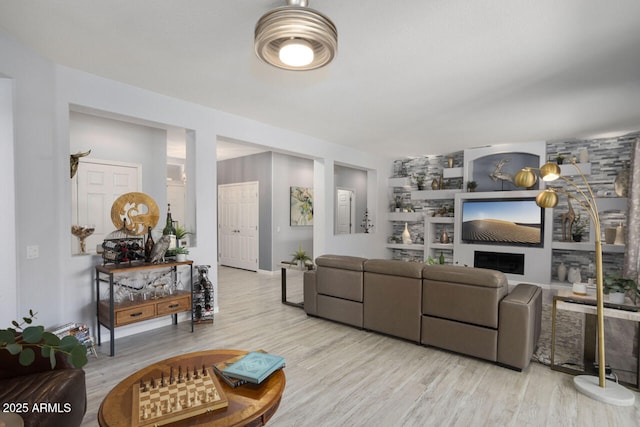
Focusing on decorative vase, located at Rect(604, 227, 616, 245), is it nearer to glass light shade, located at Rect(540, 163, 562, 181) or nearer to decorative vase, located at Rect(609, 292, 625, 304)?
decorative vase, located at Rect(609, 292, 625, 304)

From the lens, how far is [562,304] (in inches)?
110

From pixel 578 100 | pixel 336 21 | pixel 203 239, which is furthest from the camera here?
pixel 203 239

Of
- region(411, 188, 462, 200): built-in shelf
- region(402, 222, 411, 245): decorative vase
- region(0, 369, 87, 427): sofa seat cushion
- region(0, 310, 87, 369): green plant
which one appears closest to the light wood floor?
region(0, 369, 87, 427): sofa seat cushion

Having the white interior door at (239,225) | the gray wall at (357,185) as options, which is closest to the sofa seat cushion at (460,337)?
the white interior door at (239,225)

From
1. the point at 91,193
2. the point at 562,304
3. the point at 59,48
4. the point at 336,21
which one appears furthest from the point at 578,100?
the point at 91,193

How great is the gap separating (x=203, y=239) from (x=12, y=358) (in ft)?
8.18

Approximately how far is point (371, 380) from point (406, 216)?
5.66m

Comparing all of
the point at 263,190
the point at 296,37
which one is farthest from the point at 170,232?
the point at 263,190

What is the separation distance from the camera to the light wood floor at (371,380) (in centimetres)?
223

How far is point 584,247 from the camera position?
572 cm

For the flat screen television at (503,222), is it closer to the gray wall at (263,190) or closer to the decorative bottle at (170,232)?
the gray wall at (263,190)

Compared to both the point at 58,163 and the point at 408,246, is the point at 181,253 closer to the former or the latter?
the point at 58,163

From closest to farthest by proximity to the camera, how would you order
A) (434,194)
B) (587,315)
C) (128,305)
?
(587,315) < (128,305) < (434,194)

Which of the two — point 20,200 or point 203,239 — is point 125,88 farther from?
point 203,239
